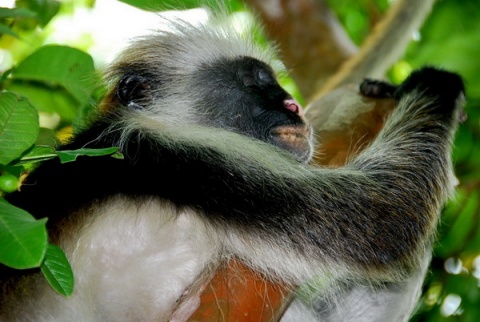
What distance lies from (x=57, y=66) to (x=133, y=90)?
519 mm

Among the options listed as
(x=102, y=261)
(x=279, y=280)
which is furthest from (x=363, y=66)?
(x=102, y=261)

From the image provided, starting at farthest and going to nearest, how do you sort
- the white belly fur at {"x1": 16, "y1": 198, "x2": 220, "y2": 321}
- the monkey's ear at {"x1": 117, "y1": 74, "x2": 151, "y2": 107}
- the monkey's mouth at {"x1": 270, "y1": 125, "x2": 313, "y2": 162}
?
1. the monkey's ear at {"x1": 117, "y1": 74, "x2": 151, "y2": 107}
2. the monkey's mouth at {"x1": 270, "y1": 125, "x2": 313, "y2": 162}
3. the white belly fur at {"x1": 16, "y1": 198, "x2": 220, "y2": 321}

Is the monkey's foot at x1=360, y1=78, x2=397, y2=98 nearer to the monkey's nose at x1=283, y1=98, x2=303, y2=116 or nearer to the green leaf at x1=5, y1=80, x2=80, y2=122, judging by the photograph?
the monkey's nose at x1=283, y1=98, x2=303, y2=116

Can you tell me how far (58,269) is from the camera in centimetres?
180

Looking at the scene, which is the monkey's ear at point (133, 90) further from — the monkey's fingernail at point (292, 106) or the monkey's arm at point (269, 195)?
the monkey's fingernail at point (292, 106)

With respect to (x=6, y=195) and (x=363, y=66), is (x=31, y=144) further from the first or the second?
(x=363, y=66)

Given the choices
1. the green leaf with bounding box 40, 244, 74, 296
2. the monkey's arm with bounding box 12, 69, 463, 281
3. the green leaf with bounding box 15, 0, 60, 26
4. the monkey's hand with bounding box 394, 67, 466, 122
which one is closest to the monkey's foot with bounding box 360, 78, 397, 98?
the monkey's hand with bounding box 394, 67, 466, 122

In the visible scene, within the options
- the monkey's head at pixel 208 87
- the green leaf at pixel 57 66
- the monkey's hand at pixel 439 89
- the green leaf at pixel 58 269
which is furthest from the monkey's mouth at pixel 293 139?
the green leaf at pixel 58 269

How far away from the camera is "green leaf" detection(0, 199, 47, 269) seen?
154cm

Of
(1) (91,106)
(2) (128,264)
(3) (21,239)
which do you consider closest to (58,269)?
(3) (21,239)

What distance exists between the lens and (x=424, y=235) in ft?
8.34

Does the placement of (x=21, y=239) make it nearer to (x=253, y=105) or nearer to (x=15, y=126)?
(x=15, y=126)

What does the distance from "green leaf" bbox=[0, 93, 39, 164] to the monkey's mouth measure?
44.0 inches

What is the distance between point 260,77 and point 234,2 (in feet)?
5.16
